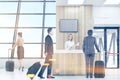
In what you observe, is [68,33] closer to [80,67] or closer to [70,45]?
[70,45]

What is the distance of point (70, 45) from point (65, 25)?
3.34ft

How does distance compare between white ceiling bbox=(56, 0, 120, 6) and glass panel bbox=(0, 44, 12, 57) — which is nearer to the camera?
white ceiling bbox=(56, 0, 120, 6)

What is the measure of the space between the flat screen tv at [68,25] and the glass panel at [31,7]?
A: 5048 millimetres

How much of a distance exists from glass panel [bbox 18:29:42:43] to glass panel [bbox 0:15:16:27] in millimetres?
957

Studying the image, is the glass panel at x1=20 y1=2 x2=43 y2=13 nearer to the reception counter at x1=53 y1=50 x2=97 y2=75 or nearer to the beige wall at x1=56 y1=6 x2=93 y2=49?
the beige wall at x1=56 y1=6 x2=93 y2=49

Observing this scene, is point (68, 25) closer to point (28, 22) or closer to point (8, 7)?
point (28, 22)

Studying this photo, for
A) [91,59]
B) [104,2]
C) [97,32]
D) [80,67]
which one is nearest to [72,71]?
[80,67]

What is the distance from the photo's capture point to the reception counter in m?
11.2

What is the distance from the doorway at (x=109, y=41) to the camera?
16.9 metres

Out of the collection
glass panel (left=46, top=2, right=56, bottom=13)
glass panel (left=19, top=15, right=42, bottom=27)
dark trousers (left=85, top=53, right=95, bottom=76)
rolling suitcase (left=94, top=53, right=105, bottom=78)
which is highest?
glass panel (left=46, top=2, right=56, bottom=13)

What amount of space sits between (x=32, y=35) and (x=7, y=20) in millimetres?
1790

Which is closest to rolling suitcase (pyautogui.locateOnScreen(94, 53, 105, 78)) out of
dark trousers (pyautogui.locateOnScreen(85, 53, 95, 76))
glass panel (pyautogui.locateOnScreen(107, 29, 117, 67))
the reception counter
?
dark trousers (pyautogui.locateOnScreen(85, 53, 95, 76))

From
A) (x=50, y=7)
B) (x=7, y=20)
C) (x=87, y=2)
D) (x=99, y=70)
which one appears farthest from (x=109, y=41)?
(x=99, y=70)

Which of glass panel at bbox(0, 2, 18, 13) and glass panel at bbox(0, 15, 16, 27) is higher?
glass panel at bbox(0, 2, 18, 13)
